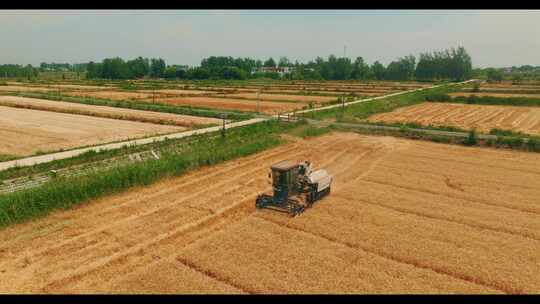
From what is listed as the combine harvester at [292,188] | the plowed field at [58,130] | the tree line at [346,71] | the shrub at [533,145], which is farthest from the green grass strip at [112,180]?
the tree line at [346,71]

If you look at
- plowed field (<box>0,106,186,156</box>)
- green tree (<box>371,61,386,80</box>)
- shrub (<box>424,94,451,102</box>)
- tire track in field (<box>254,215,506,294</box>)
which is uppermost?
green tree (<box>371,61,386,80</box>)

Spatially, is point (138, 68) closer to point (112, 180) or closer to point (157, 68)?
point (157, 68)

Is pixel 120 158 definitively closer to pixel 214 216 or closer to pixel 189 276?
pixel 214 216

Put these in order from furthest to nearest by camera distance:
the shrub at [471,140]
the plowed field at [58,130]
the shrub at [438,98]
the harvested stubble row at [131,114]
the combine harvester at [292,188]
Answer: the shrub at [438,98]
the harvested stubble row at [131,114]
the shrub at [471,140]
the plowed field at [58,130]
the combine harvester at [292,188]

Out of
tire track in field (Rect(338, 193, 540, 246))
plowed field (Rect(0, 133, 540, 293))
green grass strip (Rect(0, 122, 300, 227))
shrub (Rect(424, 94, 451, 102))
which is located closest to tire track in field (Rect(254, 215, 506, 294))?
plowed field (Rect(0, 133, 540, 293))

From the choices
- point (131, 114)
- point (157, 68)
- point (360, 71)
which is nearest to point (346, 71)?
point (360, 71)

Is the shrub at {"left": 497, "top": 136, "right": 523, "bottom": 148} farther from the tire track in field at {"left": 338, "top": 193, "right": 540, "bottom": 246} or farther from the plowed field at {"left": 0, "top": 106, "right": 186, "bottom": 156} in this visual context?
the plowed field at {"left": 0, "top": 106, "right": 186, "bottom": 156}

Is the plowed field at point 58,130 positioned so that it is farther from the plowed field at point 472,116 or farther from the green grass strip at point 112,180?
the plowed field at point 472,116
